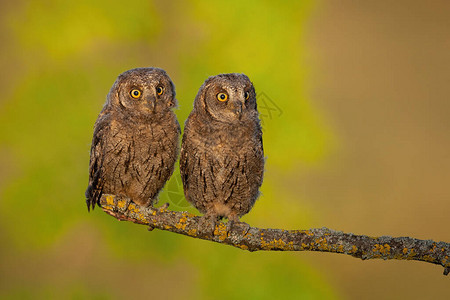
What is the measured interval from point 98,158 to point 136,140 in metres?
0.25

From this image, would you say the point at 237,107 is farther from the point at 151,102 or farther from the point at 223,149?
the point at 151,102

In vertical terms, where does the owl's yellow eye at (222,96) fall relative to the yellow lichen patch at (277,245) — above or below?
above

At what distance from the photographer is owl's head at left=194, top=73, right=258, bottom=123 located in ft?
8.34

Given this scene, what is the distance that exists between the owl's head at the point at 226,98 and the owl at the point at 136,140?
16cm

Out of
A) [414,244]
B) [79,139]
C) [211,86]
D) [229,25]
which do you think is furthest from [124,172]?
[229,25]

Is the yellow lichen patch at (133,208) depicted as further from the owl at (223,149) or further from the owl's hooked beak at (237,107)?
the owl's hooked beak at (237,107)

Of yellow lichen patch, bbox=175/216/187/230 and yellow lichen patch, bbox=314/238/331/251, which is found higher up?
yellow lichen patch, bbox=314/238/331/251

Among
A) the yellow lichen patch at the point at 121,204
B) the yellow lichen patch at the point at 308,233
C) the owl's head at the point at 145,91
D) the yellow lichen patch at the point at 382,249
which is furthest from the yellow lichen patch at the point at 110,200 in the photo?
the yellow lichen patch at the point at 382,249

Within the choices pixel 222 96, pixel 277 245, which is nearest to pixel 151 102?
pixel 222 96

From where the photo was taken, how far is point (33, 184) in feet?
14.6

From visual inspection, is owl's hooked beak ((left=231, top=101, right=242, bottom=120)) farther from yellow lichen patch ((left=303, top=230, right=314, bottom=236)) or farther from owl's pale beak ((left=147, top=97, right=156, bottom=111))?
yellow lichen patch ((left=303, top=230, right=314, bottom=236))

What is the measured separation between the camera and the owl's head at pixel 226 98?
2543 millimetres

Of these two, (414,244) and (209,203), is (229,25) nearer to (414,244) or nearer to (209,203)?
(209,203)

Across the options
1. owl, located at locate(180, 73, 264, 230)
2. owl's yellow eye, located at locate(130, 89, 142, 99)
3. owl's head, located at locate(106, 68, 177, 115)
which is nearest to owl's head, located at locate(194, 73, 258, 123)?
owl, located at locate(180, 73, 264, 230)
